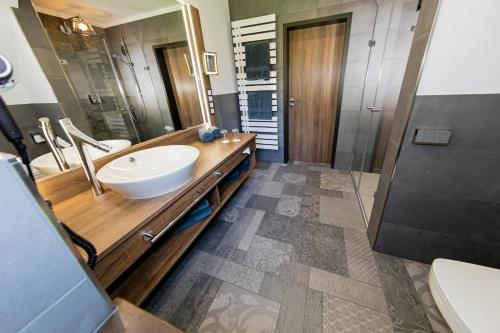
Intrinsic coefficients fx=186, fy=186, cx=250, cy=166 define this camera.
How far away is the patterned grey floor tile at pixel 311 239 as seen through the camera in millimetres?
1398

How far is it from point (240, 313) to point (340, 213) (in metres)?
1.29

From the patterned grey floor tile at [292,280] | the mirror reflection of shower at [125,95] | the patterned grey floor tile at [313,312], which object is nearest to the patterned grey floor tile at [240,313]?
the patterned grey floor tile at [292,280]

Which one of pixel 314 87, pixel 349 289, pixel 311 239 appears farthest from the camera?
pixel 314 87

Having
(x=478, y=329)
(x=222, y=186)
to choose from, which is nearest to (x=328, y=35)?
(x=222, y=186)

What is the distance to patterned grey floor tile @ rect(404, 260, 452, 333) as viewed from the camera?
40.3 inches

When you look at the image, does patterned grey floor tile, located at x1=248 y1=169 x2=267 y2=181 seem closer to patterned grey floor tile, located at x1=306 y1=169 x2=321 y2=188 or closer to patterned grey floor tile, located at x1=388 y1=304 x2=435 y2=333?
patterned grey floor tile, located at x1=306 y1=169 x2=321 y2=188

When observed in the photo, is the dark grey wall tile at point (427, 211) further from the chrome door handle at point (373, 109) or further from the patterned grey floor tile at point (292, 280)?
the chrome door handle at point (373, 109)

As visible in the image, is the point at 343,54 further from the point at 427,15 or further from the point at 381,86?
the point at 427,15

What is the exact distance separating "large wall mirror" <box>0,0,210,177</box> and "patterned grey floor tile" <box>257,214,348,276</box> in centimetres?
133

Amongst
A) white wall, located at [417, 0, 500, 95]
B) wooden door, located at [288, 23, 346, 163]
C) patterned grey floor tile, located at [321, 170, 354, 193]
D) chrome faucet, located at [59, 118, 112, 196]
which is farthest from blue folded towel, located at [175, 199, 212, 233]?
wooden door, located at [288, 23, 346, 163]

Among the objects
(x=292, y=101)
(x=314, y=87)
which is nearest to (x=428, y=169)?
(x=314, y=87)

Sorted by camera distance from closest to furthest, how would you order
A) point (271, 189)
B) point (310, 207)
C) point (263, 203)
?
1. point (310, 207)
2. point (263, 203)
3. point (271, 189)

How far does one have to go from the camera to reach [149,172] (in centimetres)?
125

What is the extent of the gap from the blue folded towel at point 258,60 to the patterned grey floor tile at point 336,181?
156cm
